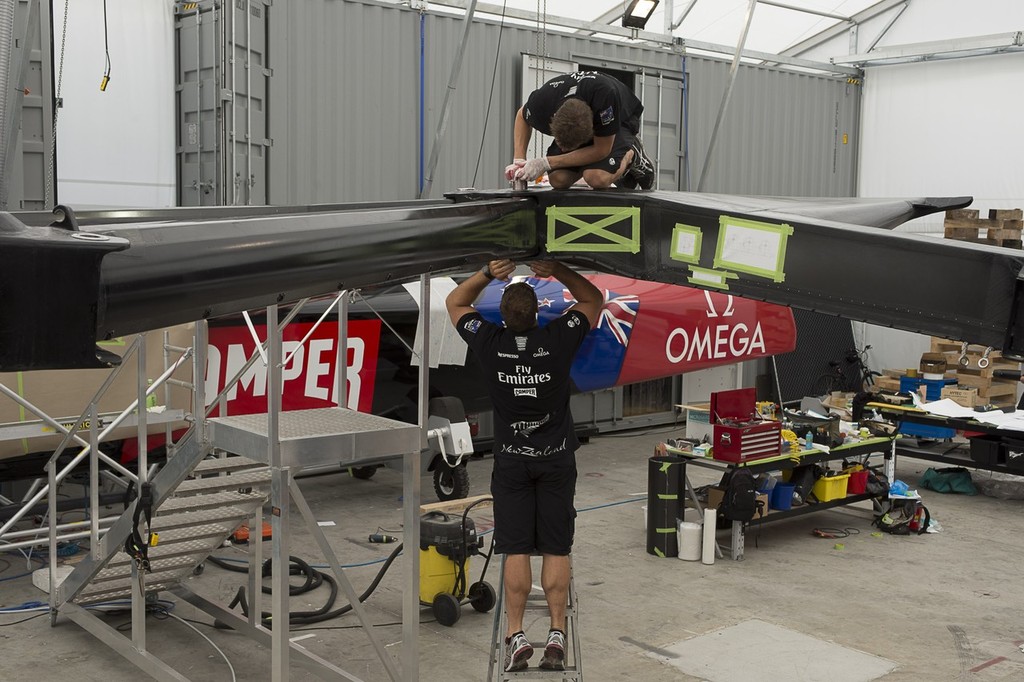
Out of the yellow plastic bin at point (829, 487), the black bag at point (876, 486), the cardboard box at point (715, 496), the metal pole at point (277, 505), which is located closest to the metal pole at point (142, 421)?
the metal pole at point (277, 505)

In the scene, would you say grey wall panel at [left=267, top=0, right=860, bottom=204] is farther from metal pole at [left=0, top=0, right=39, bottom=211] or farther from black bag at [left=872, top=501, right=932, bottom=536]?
black bag at [left=872, top=501, right=932, bottom=536]

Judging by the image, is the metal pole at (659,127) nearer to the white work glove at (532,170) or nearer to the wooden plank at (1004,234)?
the wooden plank at (1004,234)

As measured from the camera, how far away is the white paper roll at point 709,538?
8.59 meters

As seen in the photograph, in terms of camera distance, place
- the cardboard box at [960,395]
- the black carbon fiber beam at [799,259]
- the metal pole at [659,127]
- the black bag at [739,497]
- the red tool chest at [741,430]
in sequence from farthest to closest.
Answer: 1. the metal pole at [659,127]
2. the cardboard box at [960,395]
3. the red tool chest at [741,430]
4. the black bag at [739,497]
5. the black carbon fiber beam at [799,259]

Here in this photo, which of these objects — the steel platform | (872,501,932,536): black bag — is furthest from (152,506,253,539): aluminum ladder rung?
(872,501,932,536): black bag

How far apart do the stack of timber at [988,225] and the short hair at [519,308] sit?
11.7 meters

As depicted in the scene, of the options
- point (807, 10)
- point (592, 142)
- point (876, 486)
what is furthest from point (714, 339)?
A: point (807, 10)

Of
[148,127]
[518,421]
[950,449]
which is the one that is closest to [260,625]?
[518,421]

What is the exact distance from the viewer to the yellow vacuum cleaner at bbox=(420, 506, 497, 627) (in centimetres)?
711

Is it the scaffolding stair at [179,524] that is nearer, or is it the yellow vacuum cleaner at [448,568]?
the scaffolding stair at [179,524]

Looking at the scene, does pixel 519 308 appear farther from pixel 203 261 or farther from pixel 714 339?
pixel 714 339

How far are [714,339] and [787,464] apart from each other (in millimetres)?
2967

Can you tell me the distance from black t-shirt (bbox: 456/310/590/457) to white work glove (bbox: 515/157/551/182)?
3.85ft

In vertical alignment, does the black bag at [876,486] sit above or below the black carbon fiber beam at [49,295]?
below
